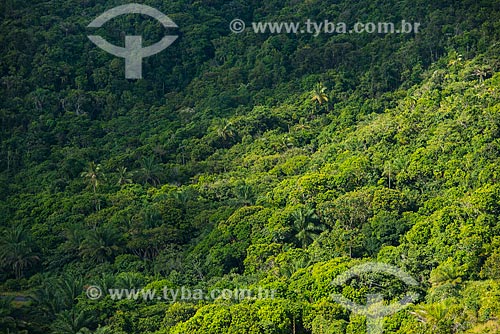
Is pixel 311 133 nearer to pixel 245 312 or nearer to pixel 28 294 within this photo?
pixel 28 294

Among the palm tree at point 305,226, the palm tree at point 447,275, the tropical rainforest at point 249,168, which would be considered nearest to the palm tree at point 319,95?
the tropical rainforest at point 249,168

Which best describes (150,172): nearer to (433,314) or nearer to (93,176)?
(93,176)

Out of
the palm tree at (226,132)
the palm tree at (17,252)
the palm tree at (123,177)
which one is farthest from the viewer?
the palm tree at (226,132)

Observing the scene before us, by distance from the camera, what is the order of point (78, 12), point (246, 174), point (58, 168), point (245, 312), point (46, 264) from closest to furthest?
point (245, 312), point (46, 264), point (246, 174), point (58, 168), point (78, 12)

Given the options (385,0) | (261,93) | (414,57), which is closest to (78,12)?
(261,93)

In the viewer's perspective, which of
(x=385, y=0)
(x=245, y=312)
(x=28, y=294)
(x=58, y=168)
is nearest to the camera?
(x=245, y=312)

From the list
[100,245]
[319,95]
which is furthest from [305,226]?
[319,95]

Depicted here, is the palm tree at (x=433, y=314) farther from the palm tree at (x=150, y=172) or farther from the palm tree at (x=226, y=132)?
the palm tree at (x=226, y=132)
